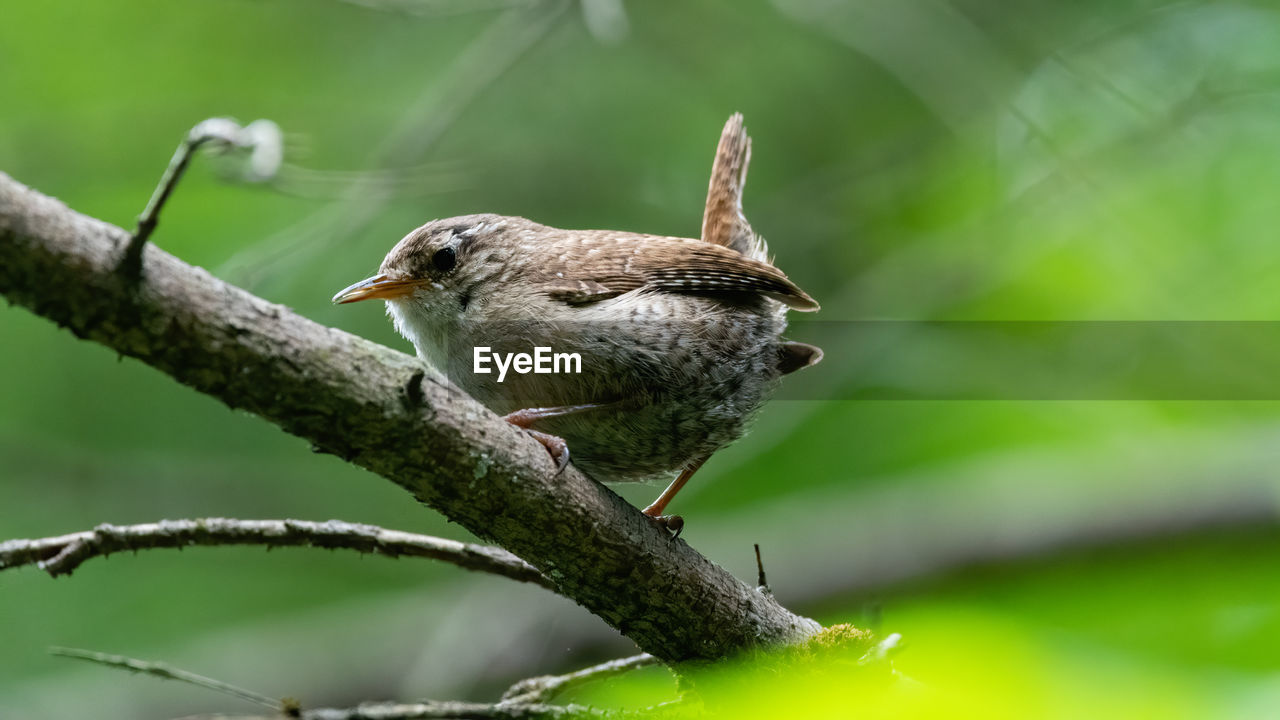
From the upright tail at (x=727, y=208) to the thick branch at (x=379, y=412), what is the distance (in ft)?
6.07

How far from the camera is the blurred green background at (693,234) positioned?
5.09 metres

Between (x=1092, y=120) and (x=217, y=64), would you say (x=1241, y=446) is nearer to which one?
(x=1092, y=120)

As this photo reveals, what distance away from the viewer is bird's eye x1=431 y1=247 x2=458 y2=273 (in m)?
3.19

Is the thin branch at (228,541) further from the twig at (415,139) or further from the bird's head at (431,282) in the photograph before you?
the twig at (415,139)

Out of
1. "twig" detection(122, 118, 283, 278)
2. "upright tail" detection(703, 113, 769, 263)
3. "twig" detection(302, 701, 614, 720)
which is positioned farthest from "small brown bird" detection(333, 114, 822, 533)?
"twig" detection(122, 118, 283, 278)

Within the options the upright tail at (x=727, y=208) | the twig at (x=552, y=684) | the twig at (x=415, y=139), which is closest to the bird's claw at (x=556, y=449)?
the twig at (x=552, y=684)

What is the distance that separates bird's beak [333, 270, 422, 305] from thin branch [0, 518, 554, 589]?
2.87 feet

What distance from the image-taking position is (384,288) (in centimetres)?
309

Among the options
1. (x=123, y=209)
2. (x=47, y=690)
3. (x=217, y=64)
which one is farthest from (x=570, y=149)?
(x=47, y=690)

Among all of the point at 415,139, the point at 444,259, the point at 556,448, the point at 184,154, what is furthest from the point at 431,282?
the point at 415,139

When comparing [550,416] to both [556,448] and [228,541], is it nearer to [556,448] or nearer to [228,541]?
[556,448]

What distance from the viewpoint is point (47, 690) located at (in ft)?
17.9

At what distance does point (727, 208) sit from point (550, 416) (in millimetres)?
1673

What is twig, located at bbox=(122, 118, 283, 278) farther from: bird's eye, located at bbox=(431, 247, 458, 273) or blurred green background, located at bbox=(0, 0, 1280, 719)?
blurred green background, located at bbox=(0, 0, 1280, 719)
